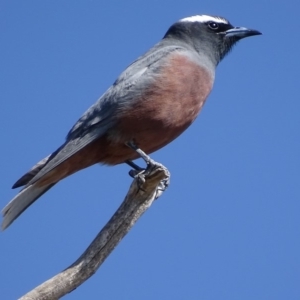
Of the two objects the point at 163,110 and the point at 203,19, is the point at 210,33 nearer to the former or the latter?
the point at 203,19

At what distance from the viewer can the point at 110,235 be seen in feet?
19.3

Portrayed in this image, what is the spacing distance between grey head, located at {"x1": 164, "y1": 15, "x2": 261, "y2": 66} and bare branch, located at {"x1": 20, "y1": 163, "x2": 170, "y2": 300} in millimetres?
2125

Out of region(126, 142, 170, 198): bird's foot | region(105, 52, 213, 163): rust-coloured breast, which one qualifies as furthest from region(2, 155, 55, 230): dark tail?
region(126, 142, 170, 198): bird's foot

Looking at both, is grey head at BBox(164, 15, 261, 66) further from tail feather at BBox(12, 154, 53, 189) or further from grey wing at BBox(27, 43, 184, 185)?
tail feather at BBox(12, 154, 53, 189)

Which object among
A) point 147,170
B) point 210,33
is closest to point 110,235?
point 147,170

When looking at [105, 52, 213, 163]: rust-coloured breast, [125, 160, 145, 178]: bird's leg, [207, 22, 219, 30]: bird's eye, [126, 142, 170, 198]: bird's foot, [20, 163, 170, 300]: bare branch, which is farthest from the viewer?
[207, 22, 219, 30]: bird's eye

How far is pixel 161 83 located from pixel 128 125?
1.82ft

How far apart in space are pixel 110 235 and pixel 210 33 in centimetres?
324

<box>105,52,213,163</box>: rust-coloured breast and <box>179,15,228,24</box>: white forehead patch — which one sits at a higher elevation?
<box>179,15,228,24</box>: white forehead patch

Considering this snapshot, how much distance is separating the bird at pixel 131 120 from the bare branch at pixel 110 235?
21.8 inches

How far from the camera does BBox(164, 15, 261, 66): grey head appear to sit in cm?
799

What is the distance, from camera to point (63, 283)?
5.60 m

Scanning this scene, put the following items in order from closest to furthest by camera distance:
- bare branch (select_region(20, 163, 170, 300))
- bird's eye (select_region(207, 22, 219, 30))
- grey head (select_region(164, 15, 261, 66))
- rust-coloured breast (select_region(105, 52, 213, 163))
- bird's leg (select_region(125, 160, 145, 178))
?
1. bare branch (select_region(20, 163, 170, 300))
2. rust-coloured breast (select_region(105, 52, 213, 163))
3. bird's leg (select_region(125, 160, 145, 178))
4. grey head (select_region(164, 15, 261, 66))
5. bird's eye (select_region(207, 22, 219, 30))

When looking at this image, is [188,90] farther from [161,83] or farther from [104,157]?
[104,157]
